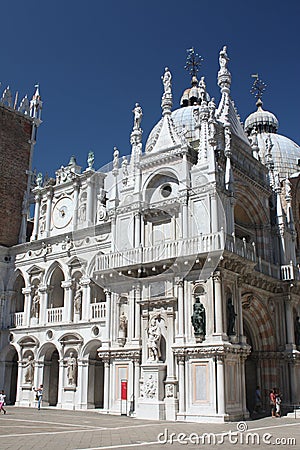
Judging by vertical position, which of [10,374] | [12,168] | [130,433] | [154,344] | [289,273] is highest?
[12,168]

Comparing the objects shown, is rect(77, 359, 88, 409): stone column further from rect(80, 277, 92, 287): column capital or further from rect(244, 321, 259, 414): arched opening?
rect(244, 321, 259, 414): arched opening

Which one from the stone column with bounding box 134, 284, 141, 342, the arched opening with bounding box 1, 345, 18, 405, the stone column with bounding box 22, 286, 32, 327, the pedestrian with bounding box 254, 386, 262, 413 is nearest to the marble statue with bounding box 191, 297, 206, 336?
the stone column with bounding box 134, 284, 141, 342

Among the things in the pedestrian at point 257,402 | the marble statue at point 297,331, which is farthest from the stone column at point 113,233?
the marble statue at point 297,331

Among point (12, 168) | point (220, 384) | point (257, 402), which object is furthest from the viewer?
point (12, 168)

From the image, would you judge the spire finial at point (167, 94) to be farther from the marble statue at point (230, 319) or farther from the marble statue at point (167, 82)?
the marble statue at point (230, 319)

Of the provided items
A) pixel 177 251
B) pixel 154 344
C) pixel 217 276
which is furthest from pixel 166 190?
pixel 154 344

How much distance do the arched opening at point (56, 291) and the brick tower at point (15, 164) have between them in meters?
5.05

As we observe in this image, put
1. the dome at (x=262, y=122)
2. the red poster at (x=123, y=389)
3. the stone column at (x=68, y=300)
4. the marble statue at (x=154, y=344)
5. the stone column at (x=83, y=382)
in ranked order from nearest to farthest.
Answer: the marble statue at (x=154, y=344)
the red poster at (x=123, y=389)
the stone column at (x=83, y=382)
the stone column at (x=68, y=300)
the dome at (x=262, y=122)

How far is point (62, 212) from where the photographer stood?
33.2 meters

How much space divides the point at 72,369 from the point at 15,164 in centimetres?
1549

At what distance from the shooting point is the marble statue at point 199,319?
2192 cm

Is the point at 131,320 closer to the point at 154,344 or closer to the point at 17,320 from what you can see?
the point at 154,344

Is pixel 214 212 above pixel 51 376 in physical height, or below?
above

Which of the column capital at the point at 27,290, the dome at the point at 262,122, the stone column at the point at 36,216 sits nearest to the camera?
the column capital at the point at 27,290
